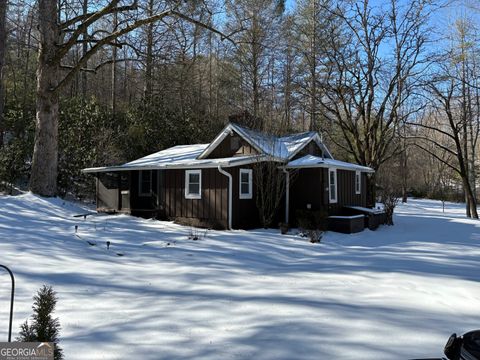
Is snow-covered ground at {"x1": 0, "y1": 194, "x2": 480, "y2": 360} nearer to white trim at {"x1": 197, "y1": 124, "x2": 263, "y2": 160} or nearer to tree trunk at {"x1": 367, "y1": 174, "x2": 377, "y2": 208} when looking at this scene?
white trim at {"x1": 197, "y1": 124, "x2": 263, "y2": 160}

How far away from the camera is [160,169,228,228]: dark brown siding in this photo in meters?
13.9

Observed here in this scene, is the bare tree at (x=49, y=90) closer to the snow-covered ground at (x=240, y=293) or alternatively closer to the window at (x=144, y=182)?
the window at (x=144, y=182)

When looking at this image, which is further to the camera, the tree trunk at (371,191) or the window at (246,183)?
the tree trunk at (371,191)

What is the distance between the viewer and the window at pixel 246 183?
1434 cm

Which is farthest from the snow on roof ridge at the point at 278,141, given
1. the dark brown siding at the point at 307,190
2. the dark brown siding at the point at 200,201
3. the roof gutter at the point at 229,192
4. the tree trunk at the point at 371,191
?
the tree trunk at the point at 371,191

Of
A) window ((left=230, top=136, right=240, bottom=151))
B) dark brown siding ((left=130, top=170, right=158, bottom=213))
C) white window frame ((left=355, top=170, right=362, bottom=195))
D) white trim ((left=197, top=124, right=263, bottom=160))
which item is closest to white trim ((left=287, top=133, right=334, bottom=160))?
white window frame ((left=355, top=170, right=362, bottom=195))

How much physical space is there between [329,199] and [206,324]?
1112 centimetres

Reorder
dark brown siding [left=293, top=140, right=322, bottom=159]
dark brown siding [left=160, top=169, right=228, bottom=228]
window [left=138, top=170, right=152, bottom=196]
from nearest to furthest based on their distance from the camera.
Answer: dark brown siding [left=160, top=169, right=228, bottom=228] → dark brown siding [left=293, top=140, right=322, bottom=159] → window [left=138, top=170, right=152, bottom=196]

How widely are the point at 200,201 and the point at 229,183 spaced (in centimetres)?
146

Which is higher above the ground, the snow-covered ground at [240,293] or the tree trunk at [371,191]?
the tree trunk at [371,191]

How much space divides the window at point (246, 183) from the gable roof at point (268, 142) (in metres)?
0.92

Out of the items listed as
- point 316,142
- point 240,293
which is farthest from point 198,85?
point 240,293

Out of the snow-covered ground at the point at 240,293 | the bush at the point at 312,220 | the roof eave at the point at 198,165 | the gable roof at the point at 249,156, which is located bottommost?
the snow-covered ground at the point at 240,293

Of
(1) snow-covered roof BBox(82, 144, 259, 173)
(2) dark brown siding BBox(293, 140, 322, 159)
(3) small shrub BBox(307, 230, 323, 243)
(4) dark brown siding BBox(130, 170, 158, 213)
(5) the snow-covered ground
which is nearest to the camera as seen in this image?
(5) the snow-covered ground
